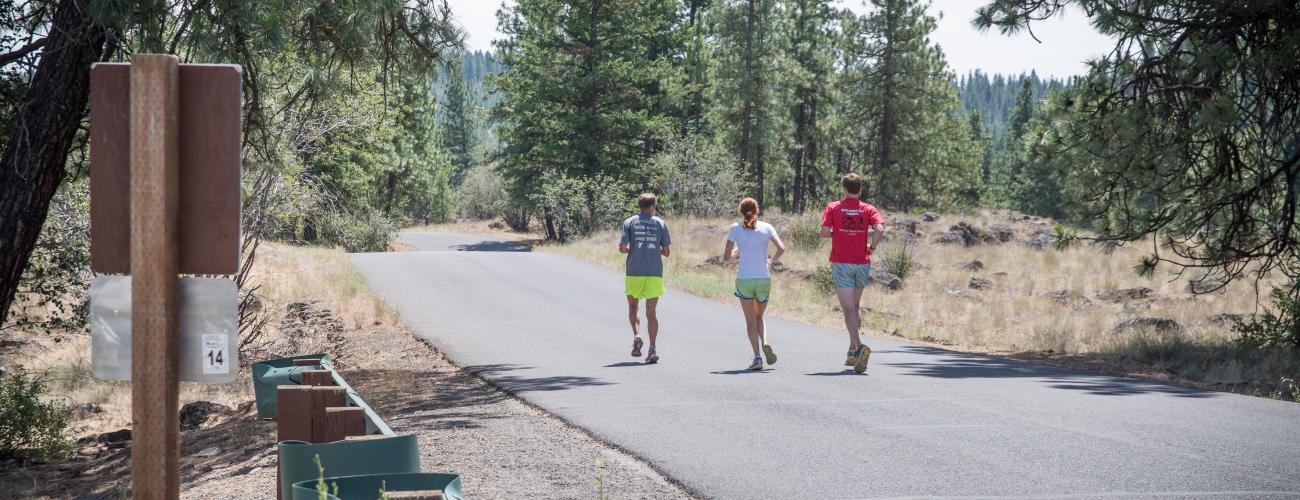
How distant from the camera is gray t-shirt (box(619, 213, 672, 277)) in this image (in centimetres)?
1103

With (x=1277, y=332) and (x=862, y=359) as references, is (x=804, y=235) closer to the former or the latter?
(x=1277, y=332)

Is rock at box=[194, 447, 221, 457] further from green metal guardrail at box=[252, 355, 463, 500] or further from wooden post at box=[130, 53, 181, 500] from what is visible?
wooden post at box=[130, 53, 181, 500]

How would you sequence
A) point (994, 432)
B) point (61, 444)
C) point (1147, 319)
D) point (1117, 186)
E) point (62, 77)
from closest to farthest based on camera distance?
point (994, 432)
point (62, 77)
point (61, 444)
point (1117, 186)
point (1147, 319)

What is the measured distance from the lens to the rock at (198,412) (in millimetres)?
10281

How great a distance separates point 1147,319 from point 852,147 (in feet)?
144

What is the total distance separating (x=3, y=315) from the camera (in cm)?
800

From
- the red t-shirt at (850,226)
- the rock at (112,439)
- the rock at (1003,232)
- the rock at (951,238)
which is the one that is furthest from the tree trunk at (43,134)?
the rock at (1003,232)

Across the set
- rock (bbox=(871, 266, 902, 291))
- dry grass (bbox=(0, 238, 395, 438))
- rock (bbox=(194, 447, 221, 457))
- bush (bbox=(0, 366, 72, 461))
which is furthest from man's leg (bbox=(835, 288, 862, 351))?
rock (bbox=(871, 266, 902, 291))

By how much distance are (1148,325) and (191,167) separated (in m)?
15.8

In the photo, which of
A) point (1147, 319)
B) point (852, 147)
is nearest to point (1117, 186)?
point (1147, 319)

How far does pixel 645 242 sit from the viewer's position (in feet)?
36.2

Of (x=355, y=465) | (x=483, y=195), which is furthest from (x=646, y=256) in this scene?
(x=483, y=195)

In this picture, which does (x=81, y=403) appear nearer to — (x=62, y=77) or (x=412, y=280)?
(x=62, y=77)

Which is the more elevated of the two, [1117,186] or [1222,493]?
[1117,186]
